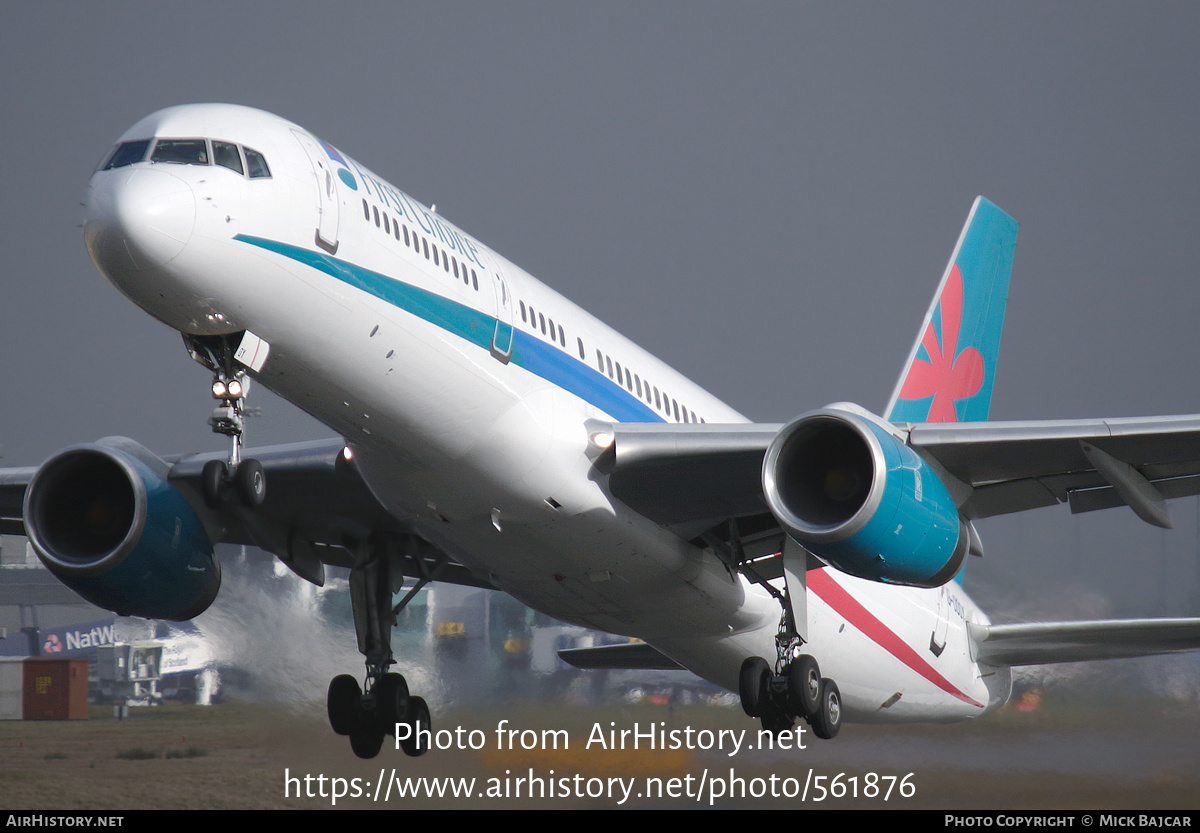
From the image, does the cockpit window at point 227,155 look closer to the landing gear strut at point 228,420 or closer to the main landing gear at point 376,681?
the landing gear strut at point 228,420

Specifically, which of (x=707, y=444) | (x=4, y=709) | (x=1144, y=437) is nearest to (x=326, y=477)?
(x=707, y=444)

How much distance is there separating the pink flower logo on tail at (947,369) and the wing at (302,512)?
26.7 ft

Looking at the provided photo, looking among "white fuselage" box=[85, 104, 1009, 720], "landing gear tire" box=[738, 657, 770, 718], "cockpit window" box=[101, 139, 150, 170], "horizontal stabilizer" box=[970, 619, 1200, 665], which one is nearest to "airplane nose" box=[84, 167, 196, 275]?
"white fuselage" box=[85, 104, 1009, 720]

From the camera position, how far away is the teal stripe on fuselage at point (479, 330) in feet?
34.9

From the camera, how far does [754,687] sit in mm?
15648

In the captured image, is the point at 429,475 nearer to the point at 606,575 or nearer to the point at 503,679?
the point at 606,575

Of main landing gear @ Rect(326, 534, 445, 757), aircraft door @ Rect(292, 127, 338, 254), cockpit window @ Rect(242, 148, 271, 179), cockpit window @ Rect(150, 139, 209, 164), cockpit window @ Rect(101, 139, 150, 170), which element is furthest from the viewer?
main landing gear @ Rect(326, 534, 445, 757)

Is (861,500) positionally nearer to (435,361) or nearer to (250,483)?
(435,361)

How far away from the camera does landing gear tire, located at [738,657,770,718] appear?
15492mm

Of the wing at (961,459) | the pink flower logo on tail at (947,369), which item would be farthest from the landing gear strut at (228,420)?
the pink flower logo on tail at (947,369)

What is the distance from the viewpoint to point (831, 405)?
1263 cm

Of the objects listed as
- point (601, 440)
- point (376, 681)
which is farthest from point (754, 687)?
point (376, 681)

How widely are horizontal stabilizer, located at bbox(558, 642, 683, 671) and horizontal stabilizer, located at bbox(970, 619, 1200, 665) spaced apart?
5.09 metres

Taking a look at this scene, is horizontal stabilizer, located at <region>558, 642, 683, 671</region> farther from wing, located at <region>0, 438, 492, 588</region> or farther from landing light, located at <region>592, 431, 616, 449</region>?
landing light, located at <region>592, 431, 616, 449</region>
